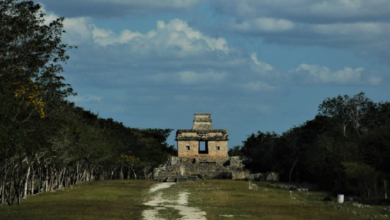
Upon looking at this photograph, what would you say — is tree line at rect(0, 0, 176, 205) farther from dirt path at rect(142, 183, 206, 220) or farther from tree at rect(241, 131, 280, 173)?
tree at rect(241, 131, 280, 173)

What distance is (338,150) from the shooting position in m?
77.5

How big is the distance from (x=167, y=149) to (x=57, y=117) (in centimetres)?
8963

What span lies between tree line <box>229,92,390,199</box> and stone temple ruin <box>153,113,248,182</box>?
18.9ft

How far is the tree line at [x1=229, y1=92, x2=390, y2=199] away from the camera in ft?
217

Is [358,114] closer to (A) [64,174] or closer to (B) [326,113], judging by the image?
(B) [326,113]

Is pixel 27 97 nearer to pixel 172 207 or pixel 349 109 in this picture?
pixel 172 207

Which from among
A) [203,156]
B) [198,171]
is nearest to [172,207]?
[198,171]

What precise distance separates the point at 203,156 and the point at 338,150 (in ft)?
155

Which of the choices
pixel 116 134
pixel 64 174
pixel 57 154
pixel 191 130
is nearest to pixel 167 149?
pixel 191 130

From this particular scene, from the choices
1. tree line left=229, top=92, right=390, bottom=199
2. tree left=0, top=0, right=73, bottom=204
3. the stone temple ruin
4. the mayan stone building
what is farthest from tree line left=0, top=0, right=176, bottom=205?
the mayan stone building

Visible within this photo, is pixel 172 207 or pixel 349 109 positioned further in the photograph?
pixel 349 109

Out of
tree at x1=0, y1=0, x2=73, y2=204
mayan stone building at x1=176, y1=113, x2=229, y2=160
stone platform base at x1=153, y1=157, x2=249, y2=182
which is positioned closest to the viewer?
tree at x1=0, y1=0, x2=73, y2=204

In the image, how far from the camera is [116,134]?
370ft

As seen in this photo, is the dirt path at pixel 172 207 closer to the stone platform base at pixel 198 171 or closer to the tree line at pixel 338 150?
the tree line at pixel 338 150
